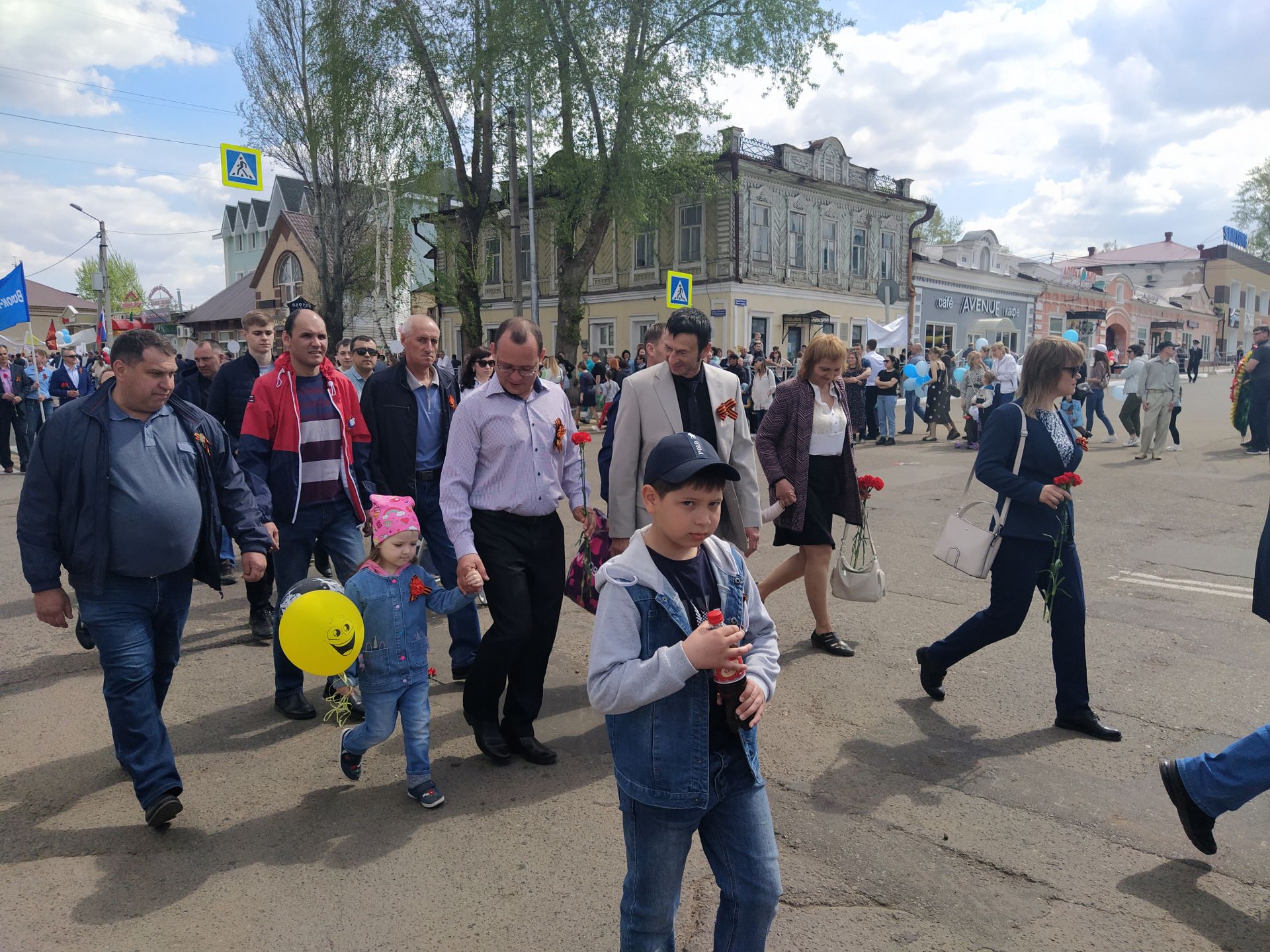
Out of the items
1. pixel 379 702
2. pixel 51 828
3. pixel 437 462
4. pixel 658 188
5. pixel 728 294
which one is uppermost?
pixel 658 188

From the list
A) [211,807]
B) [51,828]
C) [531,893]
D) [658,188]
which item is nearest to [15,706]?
[51,828]

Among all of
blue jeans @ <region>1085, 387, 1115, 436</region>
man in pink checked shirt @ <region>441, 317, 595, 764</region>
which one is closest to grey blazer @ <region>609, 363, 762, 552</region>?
man in pink checked shirt @ <region>441, 317, 595, 764</region>

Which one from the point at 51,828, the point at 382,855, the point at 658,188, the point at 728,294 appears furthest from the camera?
the point at 728,294

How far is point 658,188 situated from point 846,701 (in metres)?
22.0

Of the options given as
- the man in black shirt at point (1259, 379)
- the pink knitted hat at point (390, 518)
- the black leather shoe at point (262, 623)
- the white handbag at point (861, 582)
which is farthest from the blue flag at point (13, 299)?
the man in black shirt at point (1259, 379)

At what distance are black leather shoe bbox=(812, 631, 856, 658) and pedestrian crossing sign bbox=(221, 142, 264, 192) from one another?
16.5m

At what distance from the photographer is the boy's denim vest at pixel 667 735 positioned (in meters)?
2.02

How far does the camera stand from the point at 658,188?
960 inches

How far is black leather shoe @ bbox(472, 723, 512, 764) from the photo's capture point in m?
3.88

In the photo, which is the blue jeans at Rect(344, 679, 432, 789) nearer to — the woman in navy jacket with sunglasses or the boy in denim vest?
the boy in denim vest

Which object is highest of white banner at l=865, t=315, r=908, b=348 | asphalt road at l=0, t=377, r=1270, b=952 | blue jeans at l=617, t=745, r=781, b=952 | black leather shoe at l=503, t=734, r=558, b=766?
Answer: white banner at l=865, t=315, r=908, b=348

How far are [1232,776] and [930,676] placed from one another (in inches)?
64.8

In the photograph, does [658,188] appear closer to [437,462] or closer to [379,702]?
[437,462]

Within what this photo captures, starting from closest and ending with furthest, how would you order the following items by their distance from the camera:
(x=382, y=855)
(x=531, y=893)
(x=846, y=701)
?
(x=531, y=893)
(x=382, y=855)
(x=846, y=701)
